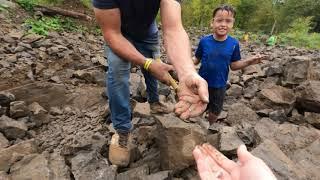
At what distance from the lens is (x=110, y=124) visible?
433cm

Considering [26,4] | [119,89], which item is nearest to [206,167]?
[119,89]

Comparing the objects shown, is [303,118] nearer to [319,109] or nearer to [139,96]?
[319,109]

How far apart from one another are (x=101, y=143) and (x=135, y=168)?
0.68 meters

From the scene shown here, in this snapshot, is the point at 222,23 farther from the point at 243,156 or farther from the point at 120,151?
the point at 243,156

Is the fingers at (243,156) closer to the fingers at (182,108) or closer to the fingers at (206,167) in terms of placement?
the fingers at (206,167)

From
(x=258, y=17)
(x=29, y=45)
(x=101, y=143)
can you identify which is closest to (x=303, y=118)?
(x=101, y=143)

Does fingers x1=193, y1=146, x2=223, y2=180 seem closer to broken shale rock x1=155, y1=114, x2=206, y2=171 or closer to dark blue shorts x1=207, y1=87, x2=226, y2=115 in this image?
broken shale rock x1=155, y1=114, x2=206, y2=171

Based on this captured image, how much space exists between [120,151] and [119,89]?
593 mm

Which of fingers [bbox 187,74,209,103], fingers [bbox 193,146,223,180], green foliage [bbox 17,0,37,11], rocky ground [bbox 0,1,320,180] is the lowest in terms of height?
rocky ground [bbox 0,1,320,180]

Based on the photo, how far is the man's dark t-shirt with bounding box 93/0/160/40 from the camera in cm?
294

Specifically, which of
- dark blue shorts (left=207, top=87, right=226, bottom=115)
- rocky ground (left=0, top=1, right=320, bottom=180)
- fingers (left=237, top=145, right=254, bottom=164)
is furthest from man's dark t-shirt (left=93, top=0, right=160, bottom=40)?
fingers (left=237, top=145, right=254, bottom=164)

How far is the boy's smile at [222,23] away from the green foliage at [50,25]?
568 cm

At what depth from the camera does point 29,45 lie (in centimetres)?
736

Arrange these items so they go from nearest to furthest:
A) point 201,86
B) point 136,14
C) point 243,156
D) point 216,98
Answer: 1. point 243,156
2. point 201,86
3. point 136,14
4. point 216,98
